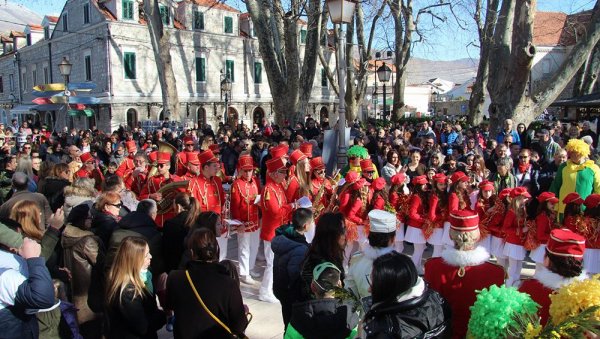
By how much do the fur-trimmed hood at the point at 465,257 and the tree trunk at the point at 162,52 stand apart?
1815cm


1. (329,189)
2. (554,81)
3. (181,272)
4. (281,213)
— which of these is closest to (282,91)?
(554,81)

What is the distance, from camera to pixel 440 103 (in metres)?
59.9

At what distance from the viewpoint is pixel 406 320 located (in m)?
2.52

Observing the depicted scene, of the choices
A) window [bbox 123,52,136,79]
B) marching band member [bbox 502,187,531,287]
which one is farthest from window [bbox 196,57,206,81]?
marching band member [bbox 502,187,531,287]

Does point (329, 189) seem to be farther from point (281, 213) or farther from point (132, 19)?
point (132, 19)

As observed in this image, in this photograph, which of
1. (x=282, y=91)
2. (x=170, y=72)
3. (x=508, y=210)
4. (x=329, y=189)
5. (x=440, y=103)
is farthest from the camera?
(x=440, y=103)

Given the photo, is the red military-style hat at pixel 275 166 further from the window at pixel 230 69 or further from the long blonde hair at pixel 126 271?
the window at pixel 230 69

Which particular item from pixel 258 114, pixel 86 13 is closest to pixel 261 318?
pixel 86 13

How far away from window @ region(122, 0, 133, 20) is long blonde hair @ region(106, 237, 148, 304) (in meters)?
29.4

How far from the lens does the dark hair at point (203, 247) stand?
3.42 metres

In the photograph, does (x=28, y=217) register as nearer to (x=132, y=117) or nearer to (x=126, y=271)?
(x=126, y=271)

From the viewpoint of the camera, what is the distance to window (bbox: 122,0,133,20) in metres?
29.7

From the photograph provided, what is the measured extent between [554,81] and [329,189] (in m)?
7.54

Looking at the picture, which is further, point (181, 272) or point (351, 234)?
point (351, 234)
